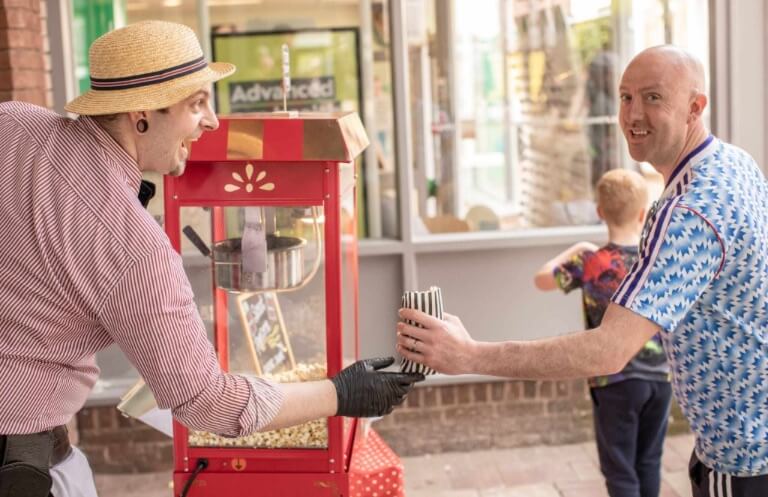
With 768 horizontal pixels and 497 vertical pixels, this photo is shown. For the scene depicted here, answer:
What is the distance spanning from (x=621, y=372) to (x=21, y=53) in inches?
119

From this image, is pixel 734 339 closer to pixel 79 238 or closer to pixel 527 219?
pixel 79 238

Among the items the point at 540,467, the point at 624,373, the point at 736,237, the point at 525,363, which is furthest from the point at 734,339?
the point at 540,467

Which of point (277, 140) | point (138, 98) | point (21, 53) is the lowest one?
point (277, 140)

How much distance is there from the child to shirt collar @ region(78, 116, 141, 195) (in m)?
2.14

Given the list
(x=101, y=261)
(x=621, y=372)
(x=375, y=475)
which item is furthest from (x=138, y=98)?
(x=621, y=372)

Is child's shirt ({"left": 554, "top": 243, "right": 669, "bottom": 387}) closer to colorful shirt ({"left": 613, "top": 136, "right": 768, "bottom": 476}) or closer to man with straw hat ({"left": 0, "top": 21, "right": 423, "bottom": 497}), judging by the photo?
colorful shirt ({"left": 613, "top": 136, "right": 768, "bottom": 476})

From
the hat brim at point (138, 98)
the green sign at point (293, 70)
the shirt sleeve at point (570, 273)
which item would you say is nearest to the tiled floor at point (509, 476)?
the shirt sleeve at point (570, 273)

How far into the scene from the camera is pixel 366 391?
261 cm

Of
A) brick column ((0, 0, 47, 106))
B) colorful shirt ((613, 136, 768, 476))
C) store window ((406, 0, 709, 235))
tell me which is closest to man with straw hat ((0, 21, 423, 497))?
colorful shirt ((613, 136, 768, 476))

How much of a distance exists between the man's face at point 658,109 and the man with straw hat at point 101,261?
3.76 feet

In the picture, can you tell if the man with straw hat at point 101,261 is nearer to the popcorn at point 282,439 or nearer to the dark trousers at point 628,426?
the popcorn at point 282,439

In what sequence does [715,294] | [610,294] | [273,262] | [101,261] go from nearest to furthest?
[101,261], [715,294], [273,262], [610,294]

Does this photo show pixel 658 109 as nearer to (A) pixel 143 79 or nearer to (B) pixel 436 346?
(B) pixel 436 346

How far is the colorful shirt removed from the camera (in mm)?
2445
